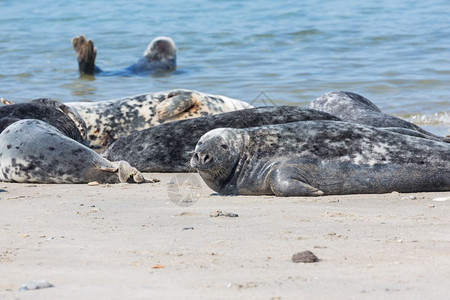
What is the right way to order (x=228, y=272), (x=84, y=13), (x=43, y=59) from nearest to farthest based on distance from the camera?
(x=228, y=272), (x=43, y=59), (x=84, y=13)

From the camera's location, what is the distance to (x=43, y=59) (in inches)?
695

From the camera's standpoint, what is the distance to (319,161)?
6055 millimetres

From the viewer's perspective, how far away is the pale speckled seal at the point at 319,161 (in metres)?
5.92

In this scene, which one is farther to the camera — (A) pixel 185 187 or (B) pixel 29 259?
(A) pixel 185 187

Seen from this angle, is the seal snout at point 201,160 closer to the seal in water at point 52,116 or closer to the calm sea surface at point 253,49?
the seal in water at point 52,116

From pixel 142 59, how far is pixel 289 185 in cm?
1114

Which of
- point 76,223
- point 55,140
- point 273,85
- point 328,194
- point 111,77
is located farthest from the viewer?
point 111,77

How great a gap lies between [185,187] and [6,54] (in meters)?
12.7

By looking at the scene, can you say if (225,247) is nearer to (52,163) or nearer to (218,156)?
(218,156)

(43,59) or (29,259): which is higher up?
(29,259)

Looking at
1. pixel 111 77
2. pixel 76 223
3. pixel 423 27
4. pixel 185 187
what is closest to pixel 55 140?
pixel 185 187

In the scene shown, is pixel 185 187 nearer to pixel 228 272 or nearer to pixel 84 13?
pixel 228 272

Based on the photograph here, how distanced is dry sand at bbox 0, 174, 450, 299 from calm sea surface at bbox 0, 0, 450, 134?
4858 mm

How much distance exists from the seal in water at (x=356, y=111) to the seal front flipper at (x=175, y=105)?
1303 mm
